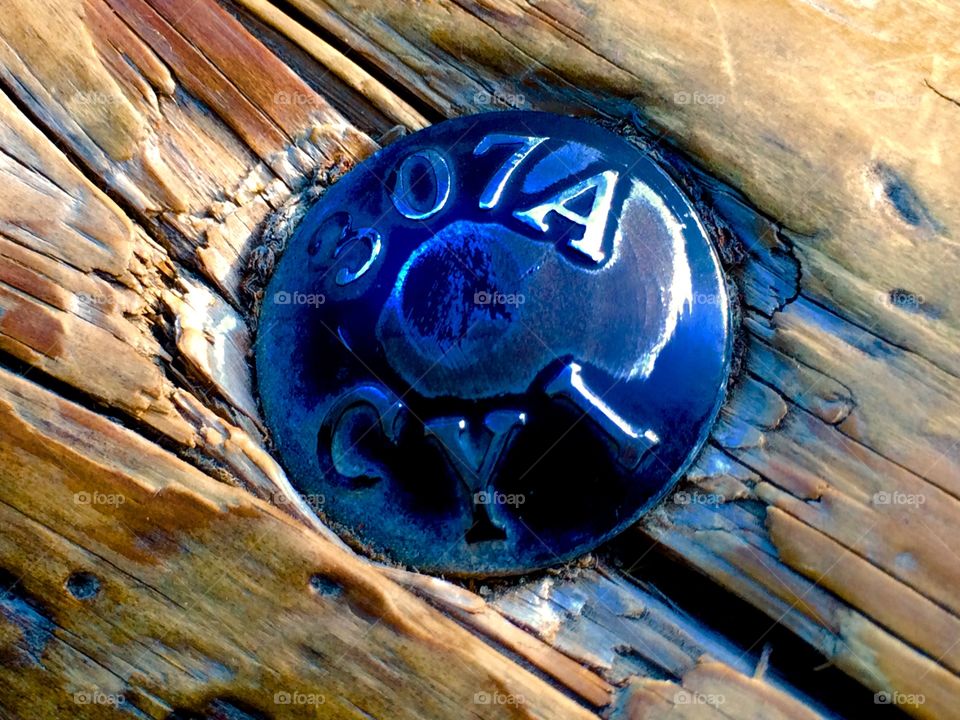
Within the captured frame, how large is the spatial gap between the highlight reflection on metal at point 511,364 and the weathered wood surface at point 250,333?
108 millimetres

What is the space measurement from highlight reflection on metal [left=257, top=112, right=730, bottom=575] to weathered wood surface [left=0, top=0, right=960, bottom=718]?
11 cm

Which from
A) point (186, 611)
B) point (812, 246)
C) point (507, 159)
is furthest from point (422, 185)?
point (186, 611)

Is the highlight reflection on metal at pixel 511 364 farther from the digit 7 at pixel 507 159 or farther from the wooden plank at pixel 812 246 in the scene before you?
the wooden plank at pixel 812 246

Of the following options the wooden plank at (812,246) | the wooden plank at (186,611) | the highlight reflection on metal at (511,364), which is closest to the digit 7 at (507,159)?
the highlight reflection on metal at (511,364)

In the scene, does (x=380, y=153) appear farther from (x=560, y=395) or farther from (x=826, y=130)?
(x=826, y=130)

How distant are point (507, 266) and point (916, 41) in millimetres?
1083

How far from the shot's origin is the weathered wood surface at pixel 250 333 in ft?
5.99

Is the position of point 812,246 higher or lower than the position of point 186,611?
higher

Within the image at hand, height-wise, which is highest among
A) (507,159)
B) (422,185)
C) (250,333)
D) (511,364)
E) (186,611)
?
(507,159)

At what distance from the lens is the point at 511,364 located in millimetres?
1852

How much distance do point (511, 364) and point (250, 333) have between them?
665 millimetres

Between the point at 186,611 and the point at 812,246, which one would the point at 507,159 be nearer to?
the point at 812,246

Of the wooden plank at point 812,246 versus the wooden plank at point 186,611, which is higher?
the wooden plank at point 812,246

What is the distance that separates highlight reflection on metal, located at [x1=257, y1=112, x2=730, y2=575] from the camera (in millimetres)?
1857
